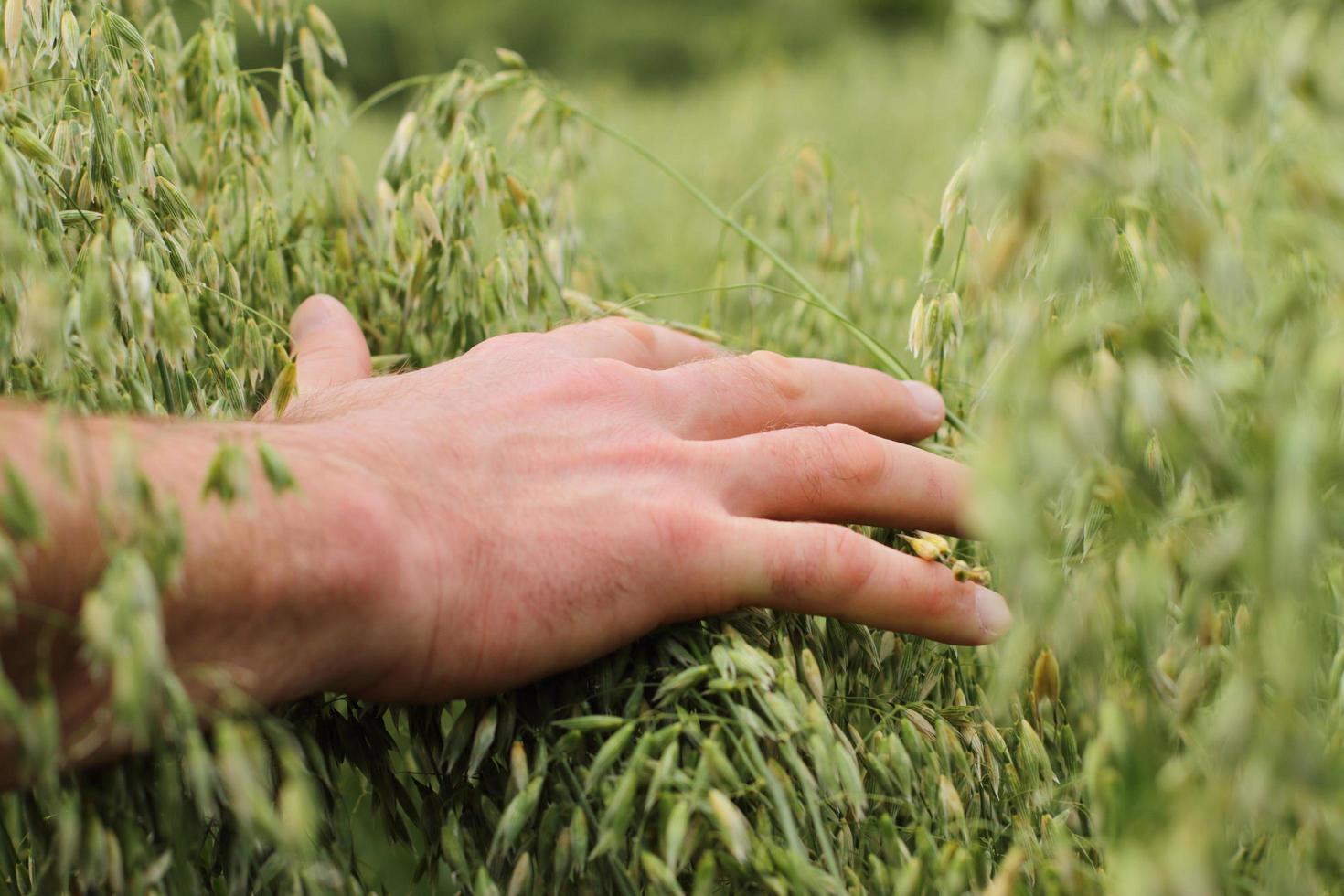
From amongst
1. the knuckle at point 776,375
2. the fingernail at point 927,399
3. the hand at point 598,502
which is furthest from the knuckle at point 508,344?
the fingernail at point 927,399

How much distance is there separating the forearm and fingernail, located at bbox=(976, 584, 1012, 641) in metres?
0.71

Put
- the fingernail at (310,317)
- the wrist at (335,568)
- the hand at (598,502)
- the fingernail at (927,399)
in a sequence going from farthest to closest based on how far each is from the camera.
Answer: the fingernail at (310,317) → the fingernail at (927,399) → the hand at (598,502) → the wrist at (335,568)

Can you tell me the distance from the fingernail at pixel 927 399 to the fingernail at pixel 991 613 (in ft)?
1.08

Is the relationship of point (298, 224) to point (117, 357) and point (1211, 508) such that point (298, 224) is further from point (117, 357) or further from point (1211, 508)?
point (1211, 508)

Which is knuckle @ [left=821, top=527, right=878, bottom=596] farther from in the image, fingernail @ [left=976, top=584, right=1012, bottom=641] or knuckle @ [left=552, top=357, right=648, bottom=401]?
knuckle @ [left=552, top=357, right=648, bottom=401]

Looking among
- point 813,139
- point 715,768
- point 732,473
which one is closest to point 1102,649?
point 715,768

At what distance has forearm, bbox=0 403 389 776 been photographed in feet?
2.94

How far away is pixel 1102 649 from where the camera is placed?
0.88 metres

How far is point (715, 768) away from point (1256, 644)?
0.52 metres

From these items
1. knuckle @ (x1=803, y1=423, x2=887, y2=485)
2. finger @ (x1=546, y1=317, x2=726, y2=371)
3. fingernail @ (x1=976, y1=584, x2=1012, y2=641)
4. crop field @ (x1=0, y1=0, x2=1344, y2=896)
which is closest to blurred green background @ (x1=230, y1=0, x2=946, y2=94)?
crop field @ (x1=0, y1=0, x2=1344, y2=896)

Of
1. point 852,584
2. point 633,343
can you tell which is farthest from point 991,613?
point 633,343

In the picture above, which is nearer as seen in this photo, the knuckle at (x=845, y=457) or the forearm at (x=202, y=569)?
the forearm at (x=202, y=569)

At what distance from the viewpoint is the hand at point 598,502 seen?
1.11 meters

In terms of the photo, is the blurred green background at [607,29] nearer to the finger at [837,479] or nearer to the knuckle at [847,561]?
the finger at [837,479]
